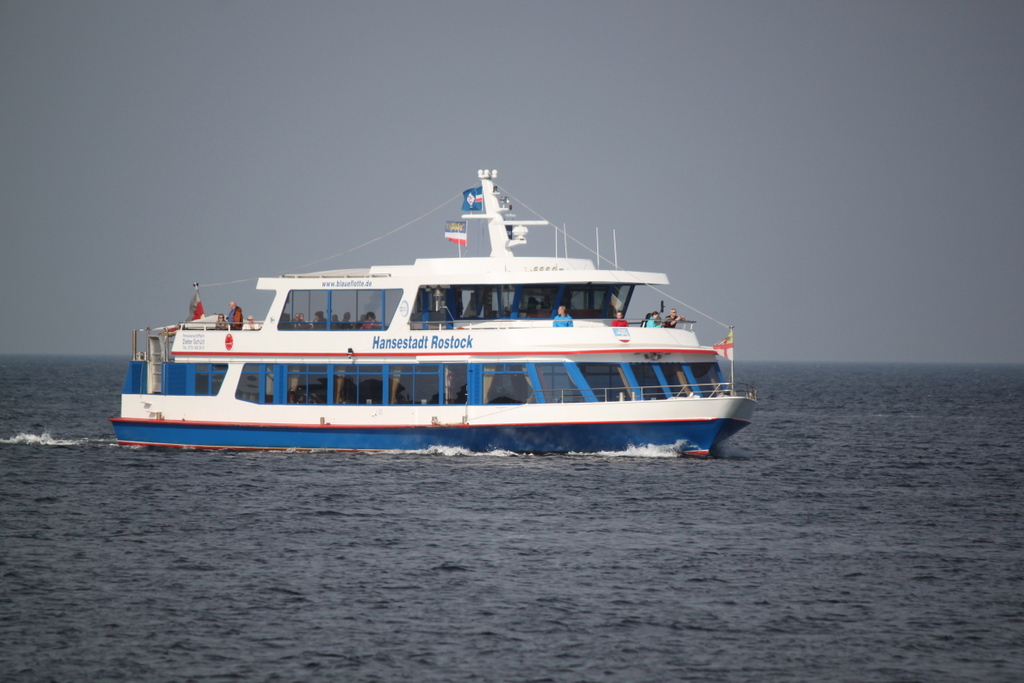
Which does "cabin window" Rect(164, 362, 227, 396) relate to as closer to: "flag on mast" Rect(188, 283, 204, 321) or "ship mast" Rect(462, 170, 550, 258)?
"flag on mast" Rect(188, 283, 204, 321)

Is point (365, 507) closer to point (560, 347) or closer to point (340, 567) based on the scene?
point (340, 567)

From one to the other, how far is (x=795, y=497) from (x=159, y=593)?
17088mm

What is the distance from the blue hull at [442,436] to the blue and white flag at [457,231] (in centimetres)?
715

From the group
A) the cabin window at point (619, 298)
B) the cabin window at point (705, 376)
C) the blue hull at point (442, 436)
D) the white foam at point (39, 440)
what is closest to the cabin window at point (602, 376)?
the blue hull at point (442, 436)

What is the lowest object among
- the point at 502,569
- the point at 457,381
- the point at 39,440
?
the point at 502,569

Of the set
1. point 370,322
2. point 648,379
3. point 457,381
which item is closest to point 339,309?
point 370,322

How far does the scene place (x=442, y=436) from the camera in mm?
32906

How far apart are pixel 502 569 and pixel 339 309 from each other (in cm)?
1557

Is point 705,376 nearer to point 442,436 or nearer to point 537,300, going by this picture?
point 537,300

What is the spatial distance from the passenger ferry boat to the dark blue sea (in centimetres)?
98

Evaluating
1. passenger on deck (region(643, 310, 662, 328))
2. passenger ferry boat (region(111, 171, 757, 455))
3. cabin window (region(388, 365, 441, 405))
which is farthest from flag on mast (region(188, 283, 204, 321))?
passenger on deck (region(643, 310, 662, 328))

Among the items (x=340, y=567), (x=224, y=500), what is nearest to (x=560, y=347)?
(x=224, y=500)

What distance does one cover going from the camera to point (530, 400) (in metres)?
32.3

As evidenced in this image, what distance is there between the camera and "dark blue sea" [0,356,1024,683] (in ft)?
52.1
